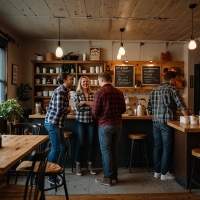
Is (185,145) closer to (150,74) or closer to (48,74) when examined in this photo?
(150,74)

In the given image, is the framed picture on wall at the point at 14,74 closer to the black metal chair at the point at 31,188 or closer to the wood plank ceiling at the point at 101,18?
the wood plank ceiling at the point at 101,18

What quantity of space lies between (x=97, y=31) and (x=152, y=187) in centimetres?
350

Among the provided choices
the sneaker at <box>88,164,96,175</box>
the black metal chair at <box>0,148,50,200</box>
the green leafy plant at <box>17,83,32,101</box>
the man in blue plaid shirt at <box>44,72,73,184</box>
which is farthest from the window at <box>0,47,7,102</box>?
the black metal chair at <box>0,148,50,200</box>

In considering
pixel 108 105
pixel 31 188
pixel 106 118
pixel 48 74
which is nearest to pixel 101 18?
pixel 108 105

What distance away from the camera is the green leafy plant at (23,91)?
5.84 m

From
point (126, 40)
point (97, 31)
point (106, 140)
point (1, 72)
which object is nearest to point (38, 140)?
point (106, 140)

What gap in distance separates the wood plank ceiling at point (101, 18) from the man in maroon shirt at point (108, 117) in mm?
1338

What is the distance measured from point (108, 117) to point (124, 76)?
331cm

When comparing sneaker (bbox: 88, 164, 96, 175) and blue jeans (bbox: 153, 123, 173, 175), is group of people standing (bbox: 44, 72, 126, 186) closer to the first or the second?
sneaker (bbox: 88, 164, 96, 175)

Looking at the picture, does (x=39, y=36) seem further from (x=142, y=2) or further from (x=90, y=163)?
(x=90, y=163)

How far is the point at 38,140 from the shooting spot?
2.75 m

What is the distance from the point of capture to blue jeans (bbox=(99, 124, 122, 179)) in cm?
331

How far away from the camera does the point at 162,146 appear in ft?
12.4

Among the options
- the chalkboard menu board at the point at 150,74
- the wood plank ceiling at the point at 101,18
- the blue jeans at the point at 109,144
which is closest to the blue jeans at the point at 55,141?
the blue jeans at the point at 109,144
